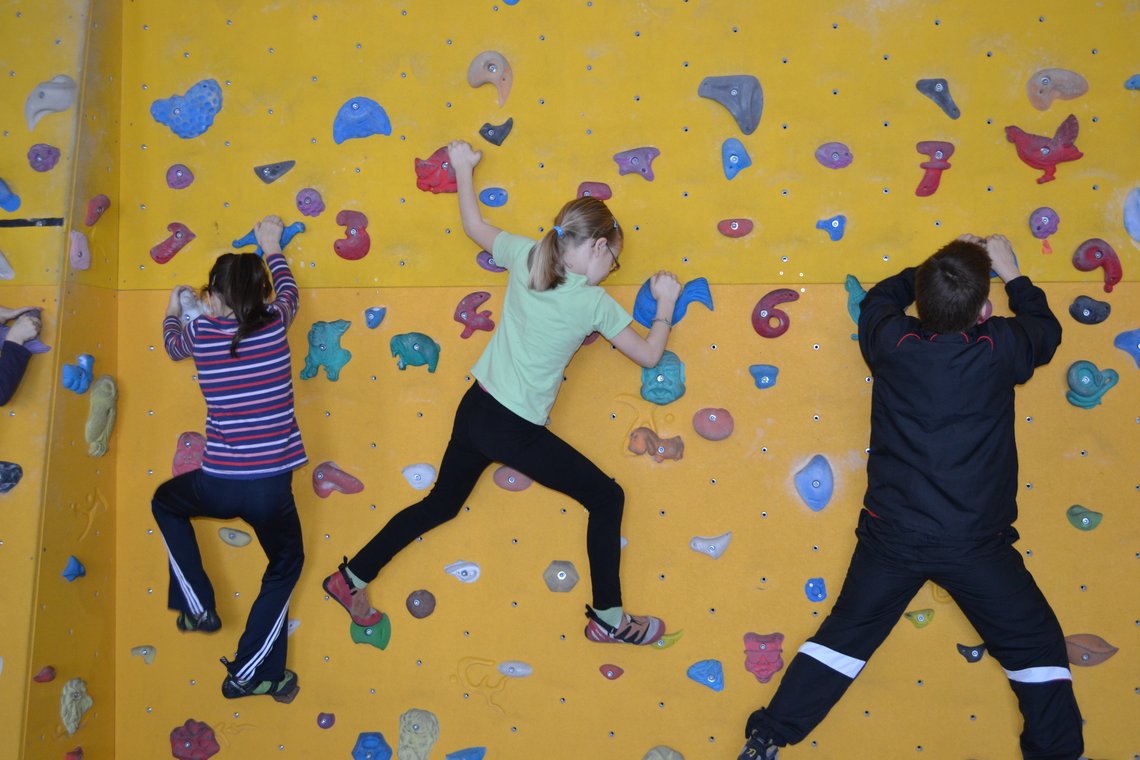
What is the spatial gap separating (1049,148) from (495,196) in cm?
157

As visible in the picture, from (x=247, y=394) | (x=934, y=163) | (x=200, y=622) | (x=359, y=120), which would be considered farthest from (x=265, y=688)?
(x=934, y=163)

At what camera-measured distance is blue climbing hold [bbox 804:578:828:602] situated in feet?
8.93

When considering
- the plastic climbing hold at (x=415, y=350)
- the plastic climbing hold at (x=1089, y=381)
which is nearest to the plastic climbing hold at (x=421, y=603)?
the plastic climbing hold at (x=415, y=350)

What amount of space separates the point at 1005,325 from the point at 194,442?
2.36m

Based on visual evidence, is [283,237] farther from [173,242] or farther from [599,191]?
[599,191]

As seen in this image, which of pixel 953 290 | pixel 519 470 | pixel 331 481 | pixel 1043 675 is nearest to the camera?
pixel 953 290

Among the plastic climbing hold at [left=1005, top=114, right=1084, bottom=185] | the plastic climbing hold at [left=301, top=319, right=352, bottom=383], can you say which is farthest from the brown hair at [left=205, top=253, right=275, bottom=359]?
the plastic climbing hold at [left=1005, top=114, right=1084, bottom=185]

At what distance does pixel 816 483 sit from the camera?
272 cm

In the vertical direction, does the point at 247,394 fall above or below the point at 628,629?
above

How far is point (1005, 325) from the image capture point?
2338mm

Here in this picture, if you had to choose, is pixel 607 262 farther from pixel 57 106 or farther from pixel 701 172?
pixel 57 106

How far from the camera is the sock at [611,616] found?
271 cm

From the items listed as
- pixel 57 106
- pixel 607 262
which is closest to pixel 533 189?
pixel 607 262

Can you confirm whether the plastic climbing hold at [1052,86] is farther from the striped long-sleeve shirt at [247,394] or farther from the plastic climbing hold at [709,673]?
the striped long-sleeve shirt at [247,394]
